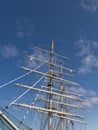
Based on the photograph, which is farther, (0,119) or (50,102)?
(50,102)

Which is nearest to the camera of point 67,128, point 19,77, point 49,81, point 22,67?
point 19,77

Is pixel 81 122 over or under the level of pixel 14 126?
over

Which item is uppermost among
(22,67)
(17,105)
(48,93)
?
(22,67)

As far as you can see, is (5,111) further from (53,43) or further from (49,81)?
(53,43)

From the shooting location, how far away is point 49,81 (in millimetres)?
52312

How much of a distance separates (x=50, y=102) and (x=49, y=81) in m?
5.51

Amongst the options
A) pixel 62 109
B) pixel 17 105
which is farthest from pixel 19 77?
pixel 62 109

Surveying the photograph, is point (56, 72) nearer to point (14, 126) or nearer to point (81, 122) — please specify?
point (81, 122)

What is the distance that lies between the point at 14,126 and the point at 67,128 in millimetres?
36106

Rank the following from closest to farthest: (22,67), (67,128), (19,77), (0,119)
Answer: (0,119), (19,77), (22,67), (67,128)

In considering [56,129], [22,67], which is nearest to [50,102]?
[22,67]

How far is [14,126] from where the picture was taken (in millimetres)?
27672

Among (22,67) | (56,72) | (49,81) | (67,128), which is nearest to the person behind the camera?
(22,67)

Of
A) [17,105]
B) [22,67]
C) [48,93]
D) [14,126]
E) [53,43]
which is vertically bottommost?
[14,126]
